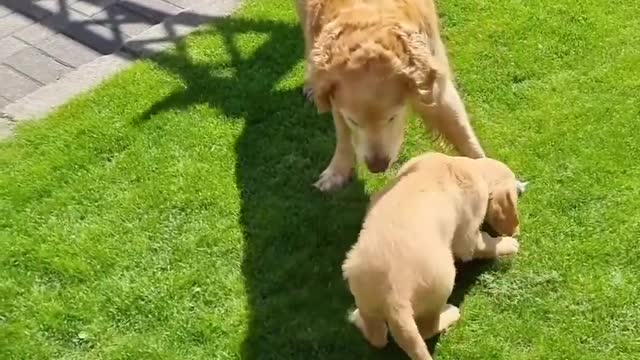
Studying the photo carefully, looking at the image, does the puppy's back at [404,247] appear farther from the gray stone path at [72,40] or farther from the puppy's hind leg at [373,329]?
the gray stone path at [72,40]

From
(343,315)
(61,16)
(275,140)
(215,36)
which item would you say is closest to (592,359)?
(343,315)

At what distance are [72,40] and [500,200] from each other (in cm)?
318

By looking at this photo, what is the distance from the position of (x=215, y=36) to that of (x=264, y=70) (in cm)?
54

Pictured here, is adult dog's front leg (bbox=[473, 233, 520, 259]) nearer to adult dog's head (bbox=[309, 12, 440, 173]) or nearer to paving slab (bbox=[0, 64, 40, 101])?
adult dog's head (bbox=[309, 12, 440, 173])

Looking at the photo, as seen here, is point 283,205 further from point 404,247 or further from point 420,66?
point 404,247

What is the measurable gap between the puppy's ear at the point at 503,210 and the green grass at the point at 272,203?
162 mm

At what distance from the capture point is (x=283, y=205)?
4.65m

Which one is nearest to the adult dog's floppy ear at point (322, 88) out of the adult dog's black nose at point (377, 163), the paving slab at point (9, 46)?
the adult dog's black nose at point (377, 163)

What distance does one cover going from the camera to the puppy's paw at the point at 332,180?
471 centimetres

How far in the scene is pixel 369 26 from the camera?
3.87 m

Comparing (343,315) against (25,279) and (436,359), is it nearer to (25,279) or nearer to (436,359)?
(436,359)

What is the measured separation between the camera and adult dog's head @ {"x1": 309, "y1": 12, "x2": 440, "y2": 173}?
3.79 metres

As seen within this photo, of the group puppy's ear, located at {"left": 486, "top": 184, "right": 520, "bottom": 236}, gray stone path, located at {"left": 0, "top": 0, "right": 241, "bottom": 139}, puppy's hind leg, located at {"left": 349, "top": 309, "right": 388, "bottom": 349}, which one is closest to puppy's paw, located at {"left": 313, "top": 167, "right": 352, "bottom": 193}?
puppy's ear, located at {"left": 486, "top": 184, "right": 520, "bottom": 236}

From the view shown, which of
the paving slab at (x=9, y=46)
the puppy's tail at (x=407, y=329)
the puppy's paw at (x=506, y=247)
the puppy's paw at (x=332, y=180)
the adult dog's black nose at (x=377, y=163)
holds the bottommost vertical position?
the paving slab at (x=9, y=46)
